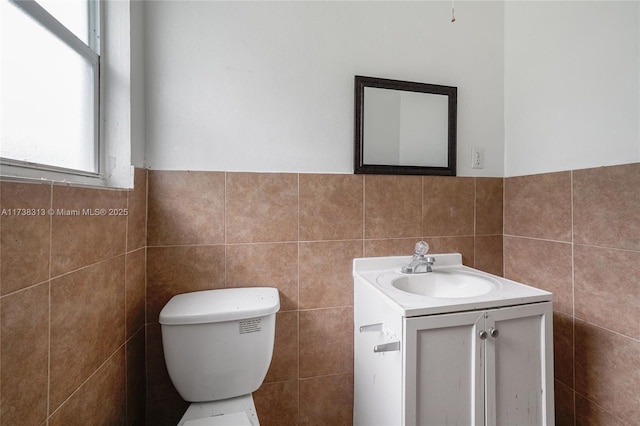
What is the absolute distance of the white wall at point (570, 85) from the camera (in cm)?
96

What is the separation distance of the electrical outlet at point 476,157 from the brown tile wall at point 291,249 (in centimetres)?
21

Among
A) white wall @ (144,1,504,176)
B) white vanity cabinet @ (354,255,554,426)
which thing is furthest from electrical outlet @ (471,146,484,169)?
white vanity cabinet @ (354,255,554,426)

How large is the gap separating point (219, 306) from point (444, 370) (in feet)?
2.47

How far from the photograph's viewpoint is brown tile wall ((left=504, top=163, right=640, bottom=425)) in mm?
936

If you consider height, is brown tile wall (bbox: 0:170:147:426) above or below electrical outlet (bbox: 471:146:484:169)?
below

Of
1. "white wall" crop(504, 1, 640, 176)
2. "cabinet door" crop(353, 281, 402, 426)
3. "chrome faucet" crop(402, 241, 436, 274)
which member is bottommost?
"cabinet door" crop(353, 281, 402, 426)

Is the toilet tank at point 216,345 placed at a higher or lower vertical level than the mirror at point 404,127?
lower

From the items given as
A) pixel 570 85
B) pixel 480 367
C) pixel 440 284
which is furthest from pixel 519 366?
pixel 570 85

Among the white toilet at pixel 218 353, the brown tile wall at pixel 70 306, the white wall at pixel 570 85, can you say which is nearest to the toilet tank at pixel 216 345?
the white toilet at pixel 218 353

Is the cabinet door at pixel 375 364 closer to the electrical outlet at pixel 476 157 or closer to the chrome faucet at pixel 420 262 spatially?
the chrome faucet at pixel 420 262

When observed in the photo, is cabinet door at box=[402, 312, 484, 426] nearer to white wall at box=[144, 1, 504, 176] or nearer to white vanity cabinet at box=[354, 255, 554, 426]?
white vanity cabinet at box=[354, 255, 554, 426]

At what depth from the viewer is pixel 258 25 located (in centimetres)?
116

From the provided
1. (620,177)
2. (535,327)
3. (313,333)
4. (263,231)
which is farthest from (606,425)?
(263,231)

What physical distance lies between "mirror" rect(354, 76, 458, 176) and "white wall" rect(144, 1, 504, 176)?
50 millimetres
